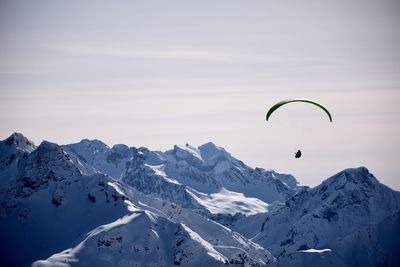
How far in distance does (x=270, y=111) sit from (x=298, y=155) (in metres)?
10.7

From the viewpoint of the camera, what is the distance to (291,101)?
12656 centimetres

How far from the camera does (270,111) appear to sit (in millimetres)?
130500

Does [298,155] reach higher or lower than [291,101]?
lower

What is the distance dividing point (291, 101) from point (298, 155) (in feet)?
31.2

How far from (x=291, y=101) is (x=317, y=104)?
17.0ft

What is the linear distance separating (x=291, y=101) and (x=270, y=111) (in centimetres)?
532

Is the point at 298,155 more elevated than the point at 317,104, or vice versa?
the point at 317,104

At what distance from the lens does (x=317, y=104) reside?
12325cm

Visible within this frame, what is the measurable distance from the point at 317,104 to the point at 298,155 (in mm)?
9075
